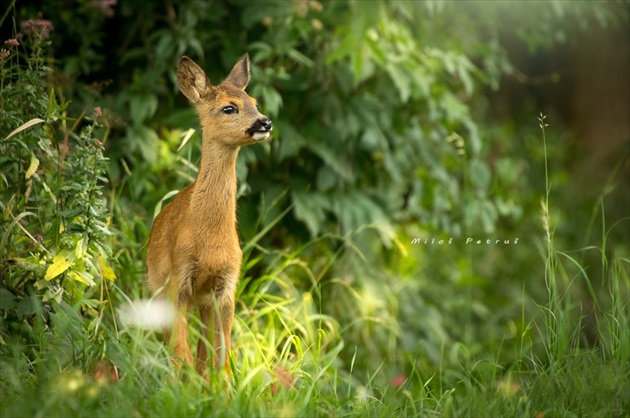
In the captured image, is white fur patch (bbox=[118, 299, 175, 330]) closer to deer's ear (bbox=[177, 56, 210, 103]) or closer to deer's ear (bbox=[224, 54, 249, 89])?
deer's ear (bbox=[177, 56, 210, 103])

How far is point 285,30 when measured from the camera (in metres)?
5.79

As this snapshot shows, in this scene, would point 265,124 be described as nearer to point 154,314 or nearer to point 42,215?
point 154,314

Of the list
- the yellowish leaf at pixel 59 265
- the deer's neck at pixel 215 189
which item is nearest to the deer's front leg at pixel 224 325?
the deer's neck at pixel 215 189

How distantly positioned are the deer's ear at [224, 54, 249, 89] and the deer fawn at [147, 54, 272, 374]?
15cm

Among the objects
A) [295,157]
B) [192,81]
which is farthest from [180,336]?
[295,157]

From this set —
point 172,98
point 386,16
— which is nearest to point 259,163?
point 172,98

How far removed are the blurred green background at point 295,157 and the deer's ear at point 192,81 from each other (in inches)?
19.2

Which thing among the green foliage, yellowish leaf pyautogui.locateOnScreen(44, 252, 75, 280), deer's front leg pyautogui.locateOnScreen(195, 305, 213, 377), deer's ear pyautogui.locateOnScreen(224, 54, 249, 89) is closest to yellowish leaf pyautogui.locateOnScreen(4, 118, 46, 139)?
the green foliage

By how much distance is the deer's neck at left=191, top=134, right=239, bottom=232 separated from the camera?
396 centimetres

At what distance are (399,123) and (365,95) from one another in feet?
1.10

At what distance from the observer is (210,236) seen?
155 inches

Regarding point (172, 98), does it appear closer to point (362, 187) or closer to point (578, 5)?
point (362, 187)

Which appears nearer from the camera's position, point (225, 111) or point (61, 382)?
point (61, 382)

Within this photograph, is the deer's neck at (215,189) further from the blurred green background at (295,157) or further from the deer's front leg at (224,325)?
the blurred green background at (295,157)
